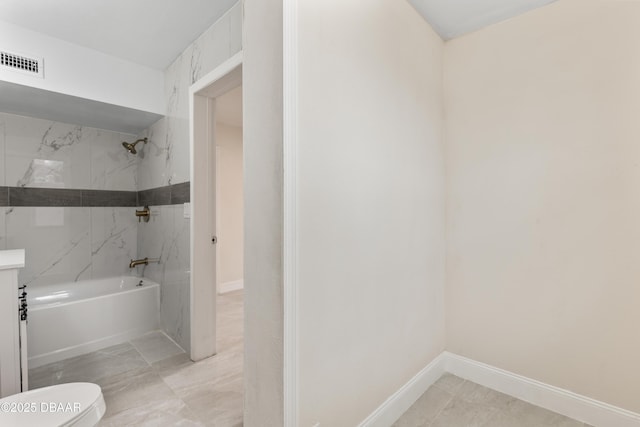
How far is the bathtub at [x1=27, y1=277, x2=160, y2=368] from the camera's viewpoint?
2.26m

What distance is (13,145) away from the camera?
2.75 metres

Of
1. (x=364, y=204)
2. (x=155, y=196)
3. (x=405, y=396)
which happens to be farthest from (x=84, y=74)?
(x=405, y=396)

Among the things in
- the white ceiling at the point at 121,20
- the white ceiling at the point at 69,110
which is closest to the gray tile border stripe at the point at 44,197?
the white ceiling at the point at 69,110

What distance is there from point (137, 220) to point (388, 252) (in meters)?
3.08

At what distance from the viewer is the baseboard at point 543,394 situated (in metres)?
1.52

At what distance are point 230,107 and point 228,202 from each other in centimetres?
142

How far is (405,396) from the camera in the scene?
169 centimetres

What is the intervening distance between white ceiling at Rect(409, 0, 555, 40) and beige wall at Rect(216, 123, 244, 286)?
3.25 metres

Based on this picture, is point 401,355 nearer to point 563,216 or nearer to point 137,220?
point 563,216

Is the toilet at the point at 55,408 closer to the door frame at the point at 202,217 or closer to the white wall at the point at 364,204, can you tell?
the white wall at the point at 364,204

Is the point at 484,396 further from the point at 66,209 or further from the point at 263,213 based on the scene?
the point at 66,209

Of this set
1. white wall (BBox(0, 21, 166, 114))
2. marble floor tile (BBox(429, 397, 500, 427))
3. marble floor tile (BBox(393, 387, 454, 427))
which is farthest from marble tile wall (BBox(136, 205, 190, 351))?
marble floor tile (BBox(429, 397, 500, 427))

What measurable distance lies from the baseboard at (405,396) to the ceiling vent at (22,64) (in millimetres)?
3105

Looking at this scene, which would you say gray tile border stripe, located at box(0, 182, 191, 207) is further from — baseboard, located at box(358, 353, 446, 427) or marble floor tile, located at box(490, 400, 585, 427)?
marble floor tile, located at box(490, 400, 585, 427)
